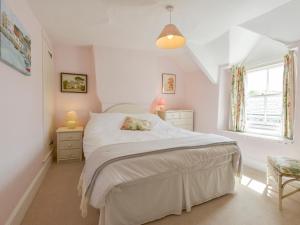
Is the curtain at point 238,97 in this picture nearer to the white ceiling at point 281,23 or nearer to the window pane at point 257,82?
the window pane at point 257,82

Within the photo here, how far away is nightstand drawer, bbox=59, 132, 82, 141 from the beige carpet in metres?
0.98

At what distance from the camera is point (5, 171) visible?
147cm

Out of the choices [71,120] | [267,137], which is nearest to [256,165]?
[267,137]

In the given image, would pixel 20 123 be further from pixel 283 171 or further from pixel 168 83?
pixel 168 83

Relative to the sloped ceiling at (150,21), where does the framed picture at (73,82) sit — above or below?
below

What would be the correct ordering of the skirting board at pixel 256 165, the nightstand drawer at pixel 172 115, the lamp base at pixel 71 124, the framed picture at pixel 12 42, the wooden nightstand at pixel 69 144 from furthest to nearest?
the nightstand drawer at pixel 172 115 → the lamp base at pixel 71 124 → the wooden nightstand at pixel 69 144 → the skirting board at pixel 256 165 → the framed picture at pixel 12 42

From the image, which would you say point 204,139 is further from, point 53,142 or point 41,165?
point 53,142

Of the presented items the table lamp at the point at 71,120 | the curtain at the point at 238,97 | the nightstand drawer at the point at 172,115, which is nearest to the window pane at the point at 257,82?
the curtain at the point at 238,97

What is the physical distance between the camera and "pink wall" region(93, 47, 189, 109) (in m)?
3.69

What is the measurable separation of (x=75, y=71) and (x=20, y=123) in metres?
2.19

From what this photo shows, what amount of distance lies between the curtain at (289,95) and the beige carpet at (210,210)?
3.25 ft

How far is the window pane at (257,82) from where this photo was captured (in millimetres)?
3307

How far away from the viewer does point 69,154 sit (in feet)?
10.9

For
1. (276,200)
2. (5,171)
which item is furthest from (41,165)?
(276,200)
